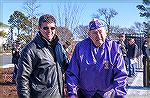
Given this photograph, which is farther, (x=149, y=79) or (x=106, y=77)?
(x=149, y=79)

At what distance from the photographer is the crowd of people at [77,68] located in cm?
371

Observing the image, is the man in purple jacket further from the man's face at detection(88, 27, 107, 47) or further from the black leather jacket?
the black leather jacket

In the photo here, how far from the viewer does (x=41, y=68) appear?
386 centimetres

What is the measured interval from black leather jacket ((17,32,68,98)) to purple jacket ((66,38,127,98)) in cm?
23

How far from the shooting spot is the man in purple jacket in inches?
145

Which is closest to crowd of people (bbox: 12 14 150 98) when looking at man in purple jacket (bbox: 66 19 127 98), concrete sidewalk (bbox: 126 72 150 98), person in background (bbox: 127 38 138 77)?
man in purple jacket (bbox: 66 19 127 98)

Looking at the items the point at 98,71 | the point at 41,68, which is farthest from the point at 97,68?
the point at 41,68

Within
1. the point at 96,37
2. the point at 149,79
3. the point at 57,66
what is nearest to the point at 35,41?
the point at 57,66

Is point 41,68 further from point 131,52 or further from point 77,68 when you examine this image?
point 131,52

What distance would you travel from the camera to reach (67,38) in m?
14.7

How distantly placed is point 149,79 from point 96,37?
7.75 metres

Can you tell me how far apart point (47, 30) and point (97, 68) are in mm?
741

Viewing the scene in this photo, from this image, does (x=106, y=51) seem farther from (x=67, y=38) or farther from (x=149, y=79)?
(x=67, y=38)

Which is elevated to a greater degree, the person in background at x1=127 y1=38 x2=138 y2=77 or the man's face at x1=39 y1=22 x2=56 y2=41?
the man's face at x1=39 y1=22 x2=56 y2=41
